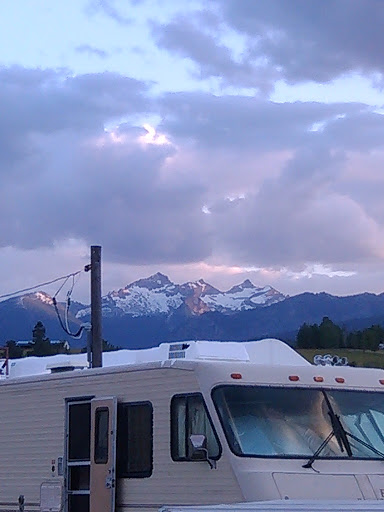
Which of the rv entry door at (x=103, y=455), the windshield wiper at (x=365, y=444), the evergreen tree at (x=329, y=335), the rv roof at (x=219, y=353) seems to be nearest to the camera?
the windshield wiper at (x=365, y=444)

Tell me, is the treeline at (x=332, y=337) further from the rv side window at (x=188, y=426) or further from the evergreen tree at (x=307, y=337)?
the rv side window at (x=188, y=426)

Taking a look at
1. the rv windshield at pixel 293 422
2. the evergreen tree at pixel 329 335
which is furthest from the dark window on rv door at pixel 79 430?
the evergreen tree at pixel 329 335

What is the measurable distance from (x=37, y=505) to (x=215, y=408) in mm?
3280

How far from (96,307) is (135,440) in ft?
37.2

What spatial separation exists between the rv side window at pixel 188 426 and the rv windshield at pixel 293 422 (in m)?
0.18

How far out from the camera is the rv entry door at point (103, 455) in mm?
11586

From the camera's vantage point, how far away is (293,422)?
10.8 metres

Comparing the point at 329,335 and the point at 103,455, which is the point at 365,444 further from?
the point at 329,335

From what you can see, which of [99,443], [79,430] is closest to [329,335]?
[79,430]

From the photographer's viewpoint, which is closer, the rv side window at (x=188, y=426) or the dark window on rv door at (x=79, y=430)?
the rv side window at (x=188, y=426)

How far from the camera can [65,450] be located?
40.7 feet

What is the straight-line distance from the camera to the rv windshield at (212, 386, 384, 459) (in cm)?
1051

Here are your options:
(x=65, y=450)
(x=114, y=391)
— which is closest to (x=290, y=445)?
(x=114, y=391)

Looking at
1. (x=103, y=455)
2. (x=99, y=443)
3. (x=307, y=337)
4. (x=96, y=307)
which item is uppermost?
(x=307, y=337)
